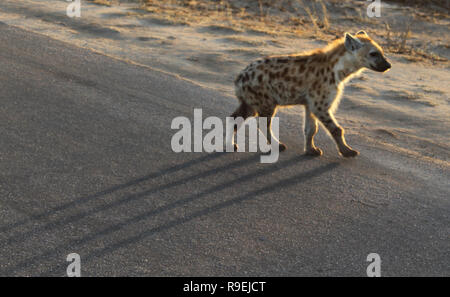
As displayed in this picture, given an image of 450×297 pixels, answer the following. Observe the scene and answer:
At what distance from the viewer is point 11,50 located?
9633mm

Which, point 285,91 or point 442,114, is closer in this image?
point 285,91

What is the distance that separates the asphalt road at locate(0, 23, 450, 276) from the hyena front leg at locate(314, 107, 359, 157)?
139 millimetres

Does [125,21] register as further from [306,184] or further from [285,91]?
[306,184]

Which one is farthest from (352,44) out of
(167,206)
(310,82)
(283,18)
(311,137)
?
(283,18)

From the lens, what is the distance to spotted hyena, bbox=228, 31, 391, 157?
278 inches

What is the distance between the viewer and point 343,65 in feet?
23.6

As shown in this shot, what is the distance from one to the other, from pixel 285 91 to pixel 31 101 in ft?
9.91

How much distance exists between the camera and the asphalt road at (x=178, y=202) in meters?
4.88

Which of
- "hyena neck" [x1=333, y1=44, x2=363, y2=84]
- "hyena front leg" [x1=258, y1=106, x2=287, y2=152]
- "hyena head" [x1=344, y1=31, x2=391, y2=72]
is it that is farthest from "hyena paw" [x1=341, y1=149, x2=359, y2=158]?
"hyena head" [x1=344, y1=31, x2=391, y2=72]

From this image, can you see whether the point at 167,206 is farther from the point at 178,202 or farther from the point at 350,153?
the point at 350,153

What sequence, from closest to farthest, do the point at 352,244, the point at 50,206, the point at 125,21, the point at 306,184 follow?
1. the point at 352,244
2. the point at 50,206
3. the point at 306,184
4. the point at 125,21

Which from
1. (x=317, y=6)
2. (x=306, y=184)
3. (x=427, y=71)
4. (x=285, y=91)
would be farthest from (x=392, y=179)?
(x=317, y=6)

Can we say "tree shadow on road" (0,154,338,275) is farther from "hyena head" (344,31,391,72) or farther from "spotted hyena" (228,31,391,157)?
"hyena head" (344,31,391,72)

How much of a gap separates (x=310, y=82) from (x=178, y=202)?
2.22 meters
